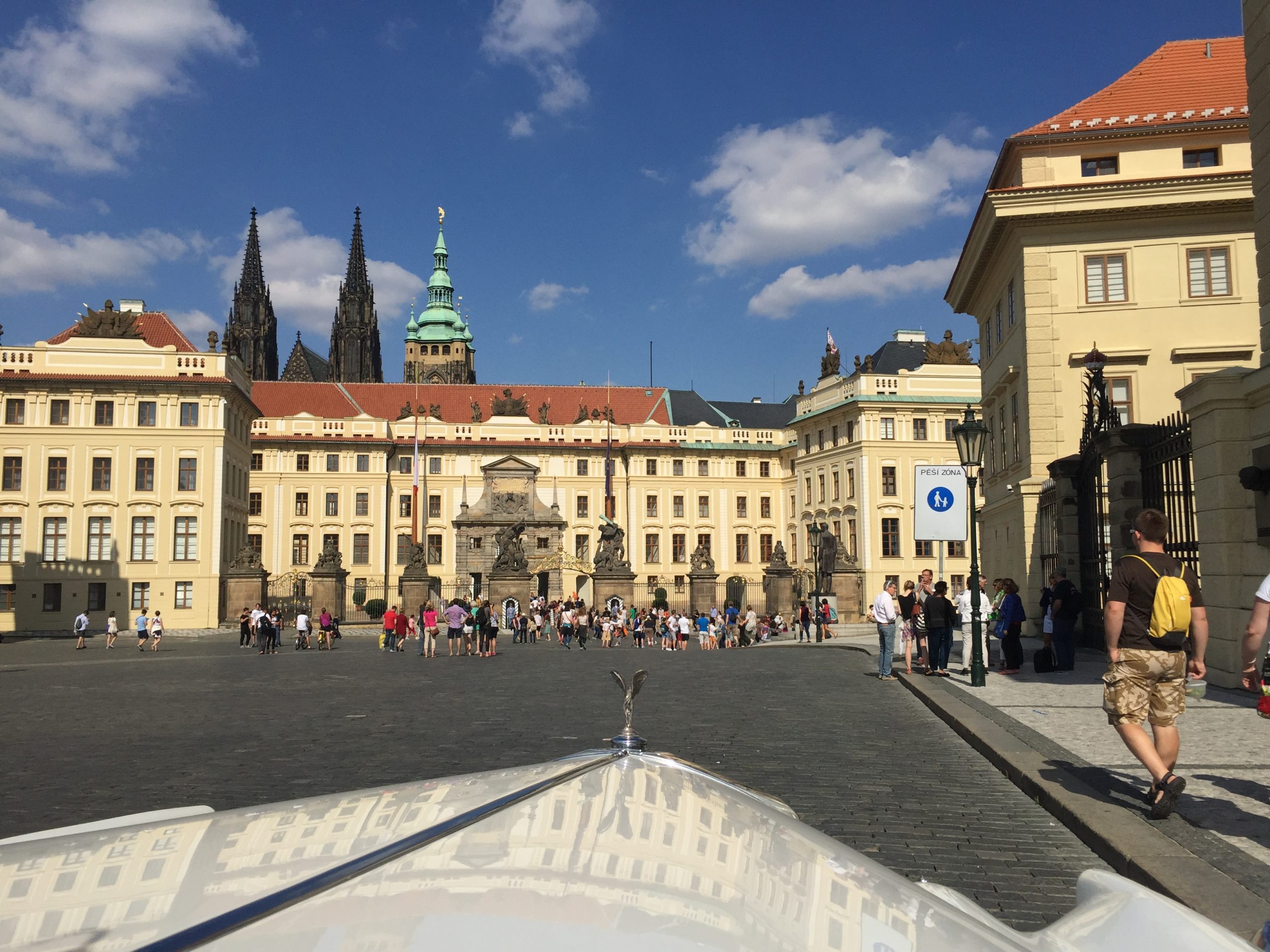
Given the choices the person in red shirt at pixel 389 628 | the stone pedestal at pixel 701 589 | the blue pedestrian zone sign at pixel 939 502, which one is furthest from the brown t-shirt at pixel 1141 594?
the stone pedestal at pixel 701 589

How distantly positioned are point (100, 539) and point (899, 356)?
153 feet

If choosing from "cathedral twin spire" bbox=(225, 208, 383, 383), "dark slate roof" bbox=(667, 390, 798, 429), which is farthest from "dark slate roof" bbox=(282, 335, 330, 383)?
"dark slate roof" bbox=(667, 390, 798, 429)

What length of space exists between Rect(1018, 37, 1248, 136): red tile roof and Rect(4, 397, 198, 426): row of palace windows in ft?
140

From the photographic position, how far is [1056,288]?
25.6 m

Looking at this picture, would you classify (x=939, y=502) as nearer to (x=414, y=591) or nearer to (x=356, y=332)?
(x=414, y=591)

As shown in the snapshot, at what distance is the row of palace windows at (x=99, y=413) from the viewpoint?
51000 mm

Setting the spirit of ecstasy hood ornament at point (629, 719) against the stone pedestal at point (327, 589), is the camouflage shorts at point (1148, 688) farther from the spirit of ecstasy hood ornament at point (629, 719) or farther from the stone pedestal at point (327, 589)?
the stone pedestal at point (327, 589)

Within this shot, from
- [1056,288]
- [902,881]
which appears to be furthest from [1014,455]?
[902,881]

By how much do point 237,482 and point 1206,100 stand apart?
5022 cm

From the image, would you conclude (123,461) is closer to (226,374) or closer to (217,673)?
(226,374)

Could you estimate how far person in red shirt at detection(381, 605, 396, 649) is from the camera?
33125mm

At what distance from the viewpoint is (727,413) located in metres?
83.1

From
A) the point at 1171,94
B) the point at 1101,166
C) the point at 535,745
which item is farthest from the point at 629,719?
the point at 1171,94

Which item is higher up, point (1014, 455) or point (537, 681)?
point (1014, 455)
